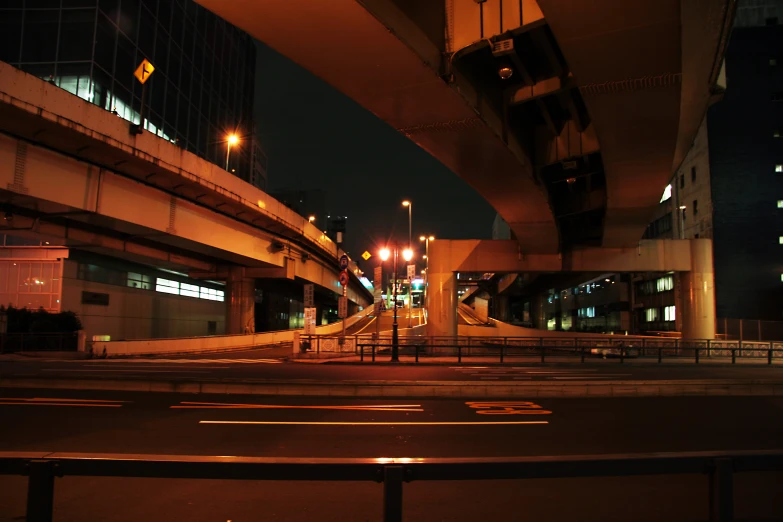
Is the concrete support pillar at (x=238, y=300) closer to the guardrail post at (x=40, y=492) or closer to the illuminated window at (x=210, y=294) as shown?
the illuminated window at (x=210, y=294)

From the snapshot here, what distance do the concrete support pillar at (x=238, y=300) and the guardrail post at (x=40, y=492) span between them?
3756 cm

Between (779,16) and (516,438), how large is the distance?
264ft

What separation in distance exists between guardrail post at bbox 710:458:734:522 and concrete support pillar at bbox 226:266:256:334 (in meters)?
38.6

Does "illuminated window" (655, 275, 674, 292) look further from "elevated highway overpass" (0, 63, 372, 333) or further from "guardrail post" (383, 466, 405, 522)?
"guardrail post" (383, 466, 405, 522)

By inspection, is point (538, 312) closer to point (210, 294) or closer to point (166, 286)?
point (210, 294)

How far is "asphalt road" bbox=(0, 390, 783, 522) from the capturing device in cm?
547

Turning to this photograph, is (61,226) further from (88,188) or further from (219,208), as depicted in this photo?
(219,208)

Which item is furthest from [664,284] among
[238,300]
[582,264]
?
[238,300]

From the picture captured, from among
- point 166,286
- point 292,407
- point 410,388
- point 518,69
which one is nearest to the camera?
point 292,407

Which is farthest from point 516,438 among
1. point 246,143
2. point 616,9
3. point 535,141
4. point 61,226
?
point 246,143

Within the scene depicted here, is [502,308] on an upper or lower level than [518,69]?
lower

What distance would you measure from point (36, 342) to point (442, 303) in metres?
24.3

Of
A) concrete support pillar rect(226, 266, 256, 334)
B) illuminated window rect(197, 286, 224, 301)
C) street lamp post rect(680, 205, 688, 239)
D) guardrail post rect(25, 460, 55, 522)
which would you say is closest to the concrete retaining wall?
concrete support pillar rect(226, 266, 256, 334)

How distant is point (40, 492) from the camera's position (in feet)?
11.0
